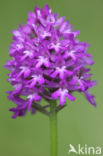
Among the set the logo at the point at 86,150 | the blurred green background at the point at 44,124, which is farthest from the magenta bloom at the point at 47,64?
the blurred green background at the point at 44,124

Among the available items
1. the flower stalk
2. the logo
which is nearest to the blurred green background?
the logo

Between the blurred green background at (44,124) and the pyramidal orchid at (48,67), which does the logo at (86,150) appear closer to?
the blurred green background at (44,124)

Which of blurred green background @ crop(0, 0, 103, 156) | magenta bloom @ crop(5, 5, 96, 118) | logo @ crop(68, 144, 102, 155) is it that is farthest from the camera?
blurred green background @ crop(0, 0, 103, 156)

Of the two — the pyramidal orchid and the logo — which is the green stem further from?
the logo

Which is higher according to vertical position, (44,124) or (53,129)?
(44,124)

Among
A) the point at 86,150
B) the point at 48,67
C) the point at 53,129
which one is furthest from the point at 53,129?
the point at 86,150

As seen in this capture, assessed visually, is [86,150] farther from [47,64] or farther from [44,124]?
[47,64]

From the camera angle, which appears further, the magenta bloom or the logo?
the logo

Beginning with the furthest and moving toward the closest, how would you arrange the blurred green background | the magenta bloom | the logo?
the blurred green background
the logo
the magenta bloom
